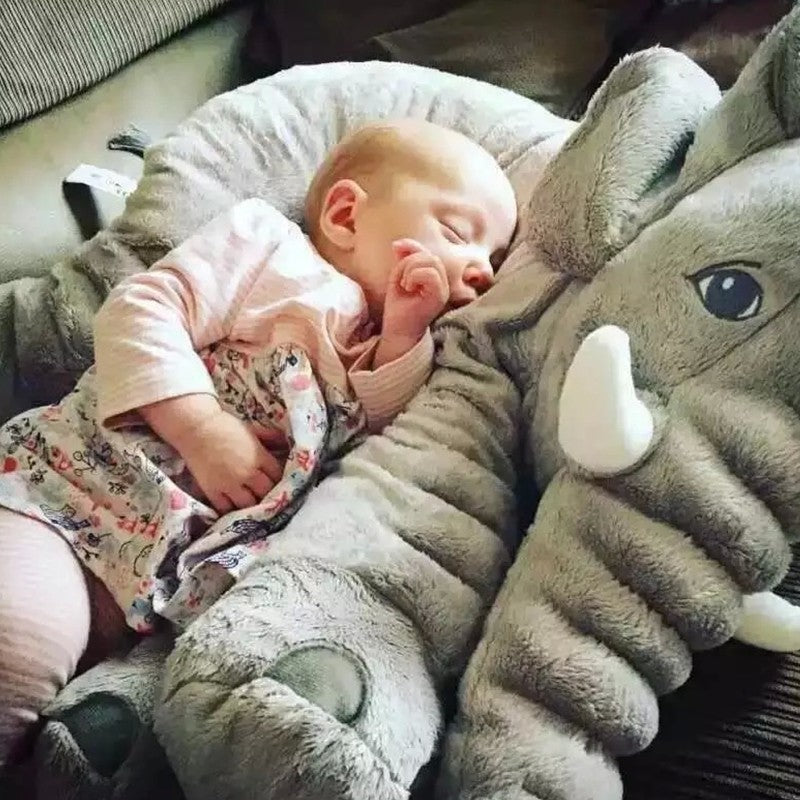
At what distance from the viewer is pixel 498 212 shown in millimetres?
1014

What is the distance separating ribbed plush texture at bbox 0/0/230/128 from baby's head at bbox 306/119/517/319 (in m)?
0.46

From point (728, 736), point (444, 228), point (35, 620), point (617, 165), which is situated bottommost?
point (728, 736)

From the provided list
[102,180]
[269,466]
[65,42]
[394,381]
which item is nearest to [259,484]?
[269,466]

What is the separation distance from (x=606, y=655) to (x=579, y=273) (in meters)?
0.29

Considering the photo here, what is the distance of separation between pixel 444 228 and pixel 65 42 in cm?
62

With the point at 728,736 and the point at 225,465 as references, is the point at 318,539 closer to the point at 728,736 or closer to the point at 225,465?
the point at 225,465

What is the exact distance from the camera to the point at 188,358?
0.92 meters

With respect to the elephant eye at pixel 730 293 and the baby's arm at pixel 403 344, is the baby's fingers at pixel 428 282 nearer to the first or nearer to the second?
the baby's arm at pixel 403 344

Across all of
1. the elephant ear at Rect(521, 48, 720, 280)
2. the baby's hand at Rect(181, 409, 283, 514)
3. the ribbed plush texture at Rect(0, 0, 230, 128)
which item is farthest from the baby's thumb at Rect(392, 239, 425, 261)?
the ribbed plush texture at Rect(0, 0, 230, 128)

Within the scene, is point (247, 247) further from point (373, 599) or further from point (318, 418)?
point (373, 599)

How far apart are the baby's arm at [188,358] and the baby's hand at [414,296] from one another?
125mm

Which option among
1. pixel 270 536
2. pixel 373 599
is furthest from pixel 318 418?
pixel 373 599

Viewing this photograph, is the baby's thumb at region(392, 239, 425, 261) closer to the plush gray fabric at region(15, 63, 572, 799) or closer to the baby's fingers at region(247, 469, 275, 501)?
the plush gray fabric at region(15, 63, 572, 799)

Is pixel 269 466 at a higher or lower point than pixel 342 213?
lower
